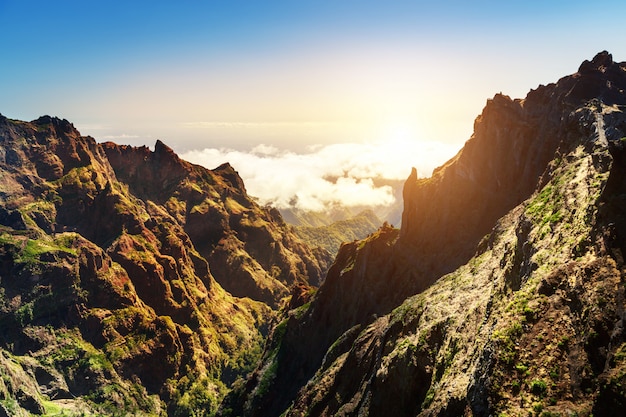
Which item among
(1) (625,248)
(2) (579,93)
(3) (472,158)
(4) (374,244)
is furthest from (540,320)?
(4) (374,244)

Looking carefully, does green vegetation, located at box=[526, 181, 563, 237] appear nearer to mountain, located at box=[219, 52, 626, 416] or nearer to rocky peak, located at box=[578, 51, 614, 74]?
mountain, located at box=[219, 52, 626, 416]

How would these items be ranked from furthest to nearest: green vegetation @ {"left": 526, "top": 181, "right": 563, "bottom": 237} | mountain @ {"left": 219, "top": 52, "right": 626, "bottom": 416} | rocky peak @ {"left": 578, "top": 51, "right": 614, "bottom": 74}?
rocky peak @ {"left": 578, "top": 51, "right": 614, "bottom": 74} < green vegetation @ {"left": 526, "top": 181, "right": 563, "bottom": 237} < mountain @ {"left": 219, "top": 52, "right": 626, "bottom": 416}

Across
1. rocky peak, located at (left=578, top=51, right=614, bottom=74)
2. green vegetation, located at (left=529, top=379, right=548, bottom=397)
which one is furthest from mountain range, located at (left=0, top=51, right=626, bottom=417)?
rocky peak, located at (left=578, top=51, right=614, bottom=74)

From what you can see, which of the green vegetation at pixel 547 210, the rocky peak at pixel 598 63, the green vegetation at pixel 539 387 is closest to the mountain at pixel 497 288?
the green vegetation at pixel 539 387

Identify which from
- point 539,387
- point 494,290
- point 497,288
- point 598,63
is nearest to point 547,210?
point 497,288

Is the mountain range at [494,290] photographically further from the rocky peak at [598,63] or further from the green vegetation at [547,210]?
the rocky peak at [598,63]

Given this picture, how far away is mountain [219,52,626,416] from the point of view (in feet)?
109

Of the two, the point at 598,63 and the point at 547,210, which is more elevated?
the point at 598,63

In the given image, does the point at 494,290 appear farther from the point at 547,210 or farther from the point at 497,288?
the point at 547,210

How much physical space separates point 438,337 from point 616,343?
2917cm

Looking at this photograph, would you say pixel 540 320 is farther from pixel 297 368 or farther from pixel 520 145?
pixel 297 368

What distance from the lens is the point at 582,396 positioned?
30047 mm

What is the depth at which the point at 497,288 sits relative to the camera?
52312mm

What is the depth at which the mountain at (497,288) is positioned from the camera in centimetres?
3325
